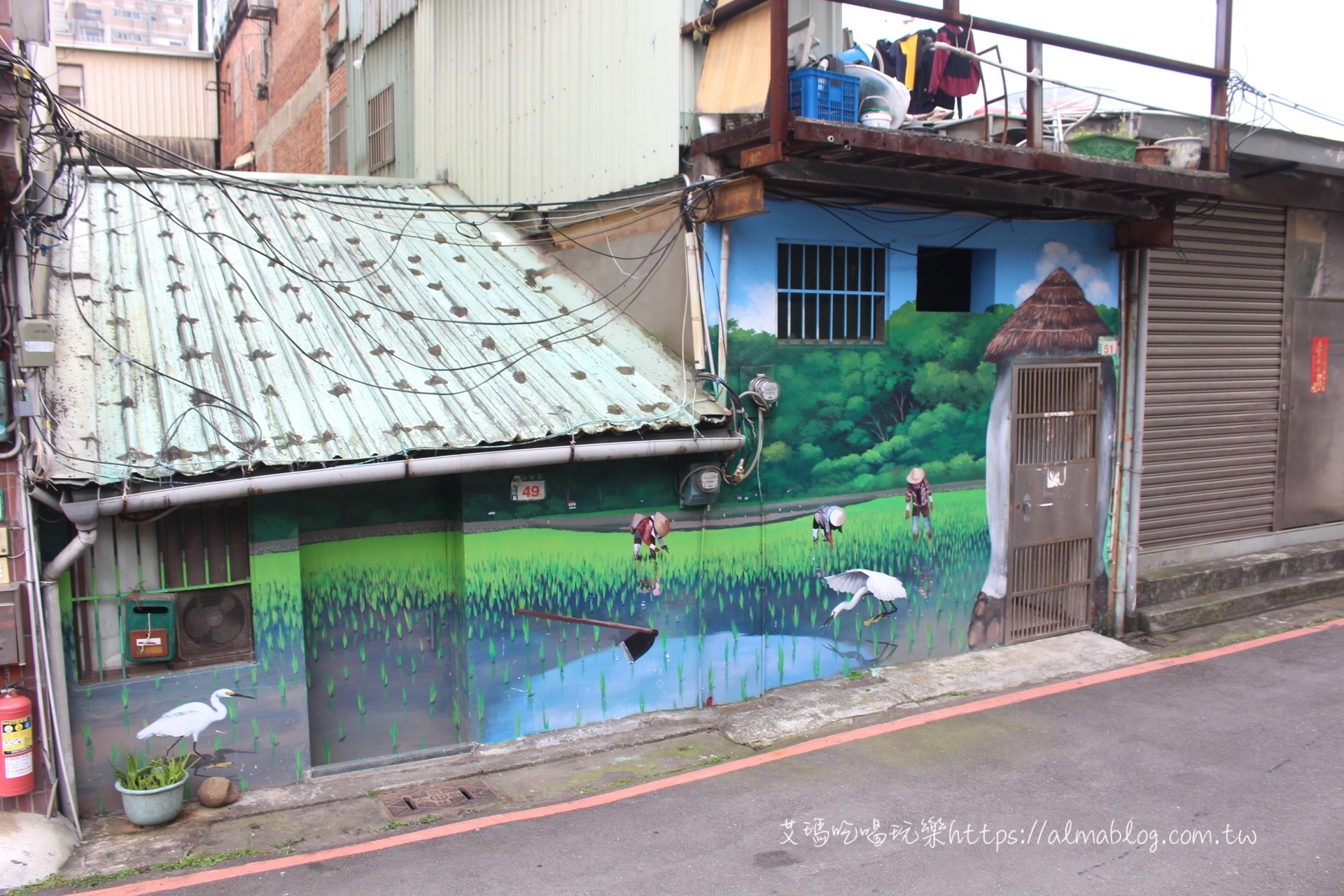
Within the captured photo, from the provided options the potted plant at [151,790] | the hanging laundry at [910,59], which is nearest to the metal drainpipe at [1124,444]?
the hanging laundry at [910,59]

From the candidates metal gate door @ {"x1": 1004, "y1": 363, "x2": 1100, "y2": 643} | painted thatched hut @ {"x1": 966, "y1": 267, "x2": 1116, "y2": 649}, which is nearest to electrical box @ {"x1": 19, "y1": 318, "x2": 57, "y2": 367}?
painted thatched hut @ {"x1": 966, "y1": 267, "x2": 1116, "y2": 649}

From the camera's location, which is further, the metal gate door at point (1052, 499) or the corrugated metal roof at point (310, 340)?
the metal gate door at point (1052, 499)

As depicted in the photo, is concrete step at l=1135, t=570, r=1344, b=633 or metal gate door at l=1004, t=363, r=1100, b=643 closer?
metal gate door at l=1004, t=363, r=1100, b=643

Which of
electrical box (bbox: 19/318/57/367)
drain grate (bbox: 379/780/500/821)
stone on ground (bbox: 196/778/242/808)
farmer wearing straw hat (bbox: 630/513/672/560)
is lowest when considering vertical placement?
drain grate (bbox: 379/780/500/821)

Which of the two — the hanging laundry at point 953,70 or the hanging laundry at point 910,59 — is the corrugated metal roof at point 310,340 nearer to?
the hanging laundry at point 910,59

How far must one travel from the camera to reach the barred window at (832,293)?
8.52 m

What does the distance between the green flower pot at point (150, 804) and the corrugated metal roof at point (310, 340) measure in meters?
1.95

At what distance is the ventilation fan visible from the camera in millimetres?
6512

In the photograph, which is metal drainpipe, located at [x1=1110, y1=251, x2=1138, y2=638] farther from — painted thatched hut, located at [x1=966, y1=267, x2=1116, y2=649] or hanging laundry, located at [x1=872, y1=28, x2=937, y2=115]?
hanging laundry, located at [x1=872, y1=28, x2=937, y2=115]

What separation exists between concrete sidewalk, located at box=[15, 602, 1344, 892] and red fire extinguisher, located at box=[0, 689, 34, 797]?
530mm

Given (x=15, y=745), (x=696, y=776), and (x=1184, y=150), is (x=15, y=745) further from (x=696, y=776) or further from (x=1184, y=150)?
(x=1184, y=150)

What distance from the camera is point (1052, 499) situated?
10117mm

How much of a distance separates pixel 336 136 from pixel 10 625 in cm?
1064

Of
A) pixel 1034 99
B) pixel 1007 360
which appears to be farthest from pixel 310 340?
pixel 1007 360
